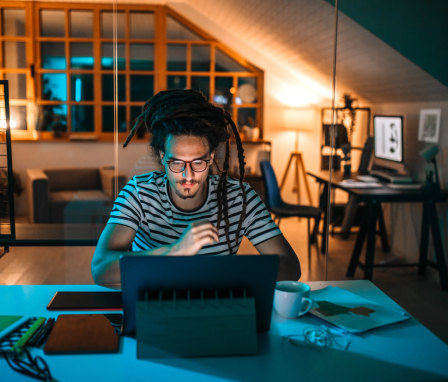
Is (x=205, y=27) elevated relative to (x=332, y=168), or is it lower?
elevated

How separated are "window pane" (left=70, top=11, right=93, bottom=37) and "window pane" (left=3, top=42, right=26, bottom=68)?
256 millimetres

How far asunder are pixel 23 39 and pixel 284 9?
4.56 feet

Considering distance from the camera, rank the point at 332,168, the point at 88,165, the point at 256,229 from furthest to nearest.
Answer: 1. the point at 332,168
2. the point at 88,165
3. the point at 256,229

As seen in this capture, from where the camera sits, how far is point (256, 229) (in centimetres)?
169

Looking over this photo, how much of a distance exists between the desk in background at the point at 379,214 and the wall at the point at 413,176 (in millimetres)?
42

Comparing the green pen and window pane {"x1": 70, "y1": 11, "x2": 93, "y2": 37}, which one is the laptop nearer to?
the green pen

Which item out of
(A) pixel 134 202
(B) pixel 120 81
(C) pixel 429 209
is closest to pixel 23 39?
(B) pixel 120 81

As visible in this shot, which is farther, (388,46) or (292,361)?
(388,46)

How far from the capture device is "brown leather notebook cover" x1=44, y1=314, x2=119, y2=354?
1.09 m

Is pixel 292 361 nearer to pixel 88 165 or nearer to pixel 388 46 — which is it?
pixel 88 165

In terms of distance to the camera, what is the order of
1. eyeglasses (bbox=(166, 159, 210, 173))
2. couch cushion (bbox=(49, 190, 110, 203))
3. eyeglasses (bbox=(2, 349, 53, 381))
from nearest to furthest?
eyeglasses (bbox=(2, 349, 53, 381)) → eyeglasses (bbox=(166, 159, 210, 173)) → couch cushion (bbox=(49, 190, 110, 203))

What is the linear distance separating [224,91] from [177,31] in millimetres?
393

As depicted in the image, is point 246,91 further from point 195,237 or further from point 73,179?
point 195,237

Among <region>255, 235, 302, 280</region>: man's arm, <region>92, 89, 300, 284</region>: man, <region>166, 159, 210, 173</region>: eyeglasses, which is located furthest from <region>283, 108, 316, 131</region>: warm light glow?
<region>166, 159, 210, 173</region>: eyeglasses
